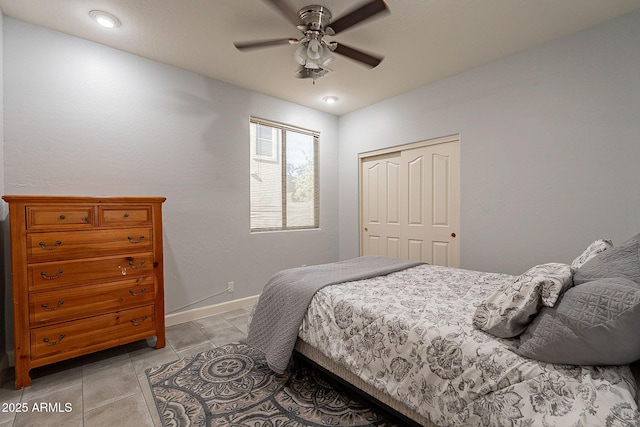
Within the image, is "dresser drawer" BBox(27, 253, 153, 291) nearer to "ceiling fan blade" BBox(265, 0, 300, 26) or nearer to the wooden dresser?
the wooden dresser

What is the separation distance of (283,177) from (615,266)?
11.0ft

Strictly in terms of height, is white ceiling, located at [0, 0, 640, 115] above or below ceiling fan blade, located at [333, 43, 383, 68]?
above

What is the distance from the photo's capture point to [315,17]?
7.02ft

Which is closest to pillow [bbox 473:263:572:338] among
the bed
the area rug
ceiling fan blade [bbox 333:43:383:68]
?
the bed

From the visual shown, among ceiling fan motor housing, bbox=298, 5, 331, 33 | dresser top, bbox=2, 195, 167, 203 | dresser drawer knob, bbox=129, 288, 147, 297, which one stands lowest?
dresser drawer knob, bbox=129, 288, 147, 297

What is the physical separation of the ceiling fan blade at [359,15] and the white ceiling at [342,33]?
0.07m

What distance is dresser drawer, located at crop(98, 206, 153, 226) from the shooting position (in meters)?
2.25

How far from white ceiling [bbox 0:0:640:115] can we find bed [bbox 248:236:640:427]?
A: 1.82 meters

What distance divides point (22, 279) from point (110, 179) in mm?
1061

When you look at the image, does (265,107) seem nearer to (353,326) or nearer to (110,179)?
(110,179)

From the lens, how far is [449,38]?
101 inches

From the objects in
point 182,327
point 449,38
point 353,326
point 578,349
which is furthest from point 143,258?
point 449,38

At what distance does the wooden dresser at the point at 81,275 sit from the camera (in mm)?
1942

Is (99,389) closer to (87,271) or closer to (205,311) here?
(87,271)
